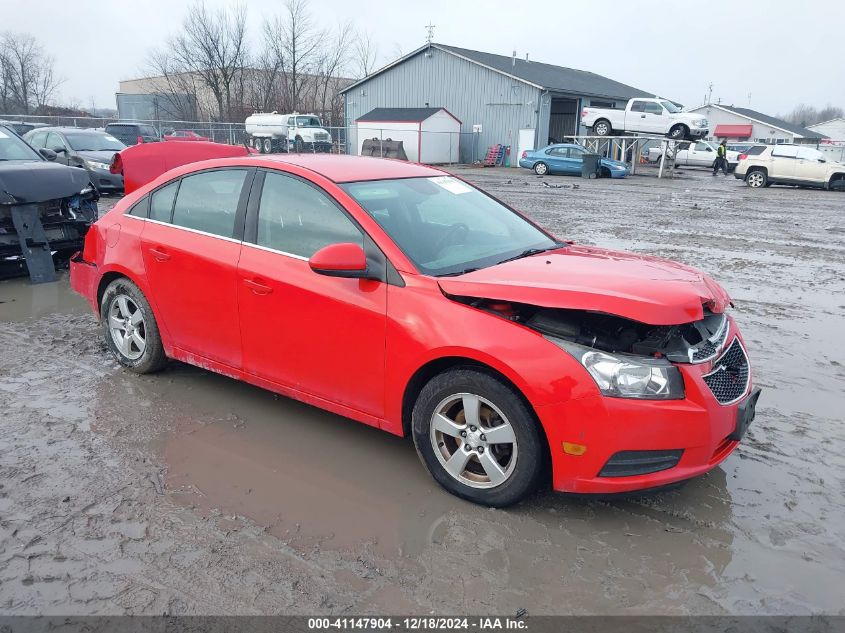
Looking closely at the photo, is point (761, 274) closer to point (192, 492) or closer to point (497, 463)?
point (497, 463)

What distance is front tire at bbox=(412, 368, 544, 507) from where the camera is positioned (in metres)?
3.06

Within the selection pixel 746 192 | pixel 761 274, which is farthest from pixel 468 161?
pixel 761 274

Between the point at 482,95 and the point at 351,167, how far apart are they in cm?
3716

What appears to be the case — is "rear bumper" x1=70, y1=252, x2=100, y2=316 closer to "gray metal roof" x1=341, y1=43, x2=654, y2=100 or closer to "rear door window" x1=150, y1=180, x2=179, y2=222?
"rear door window" x1=150, y1=180, x2=179, y2=222

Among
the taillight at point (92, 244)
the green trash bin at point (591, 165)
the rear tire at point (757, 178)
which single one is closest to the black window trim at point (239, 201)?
the taillight at point (92, 244)

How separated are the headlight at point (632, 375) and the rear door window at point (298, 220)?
4.66ft

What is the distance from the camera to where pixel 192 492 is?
340cm

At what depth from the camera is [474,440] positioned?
321 cm

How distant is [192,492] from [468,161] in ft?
128

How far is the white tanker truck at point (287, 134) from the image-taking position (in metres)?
37.9

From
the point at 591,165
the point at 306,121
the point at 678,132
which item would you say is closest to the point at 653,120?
the point at 678,132

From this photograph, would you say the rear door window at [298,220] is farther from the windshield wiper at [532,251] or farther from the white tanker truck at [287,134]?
the white tanker truck at [287,134]

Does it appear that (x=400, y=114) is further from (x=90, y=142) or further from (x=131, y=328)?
(x=131, y=328)

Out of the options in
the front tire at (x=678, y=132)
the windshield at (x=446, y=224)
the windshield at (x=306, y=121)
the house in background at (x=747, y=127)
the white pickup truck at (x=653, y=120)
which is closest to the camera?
the windshield at (x=446, y=224)
